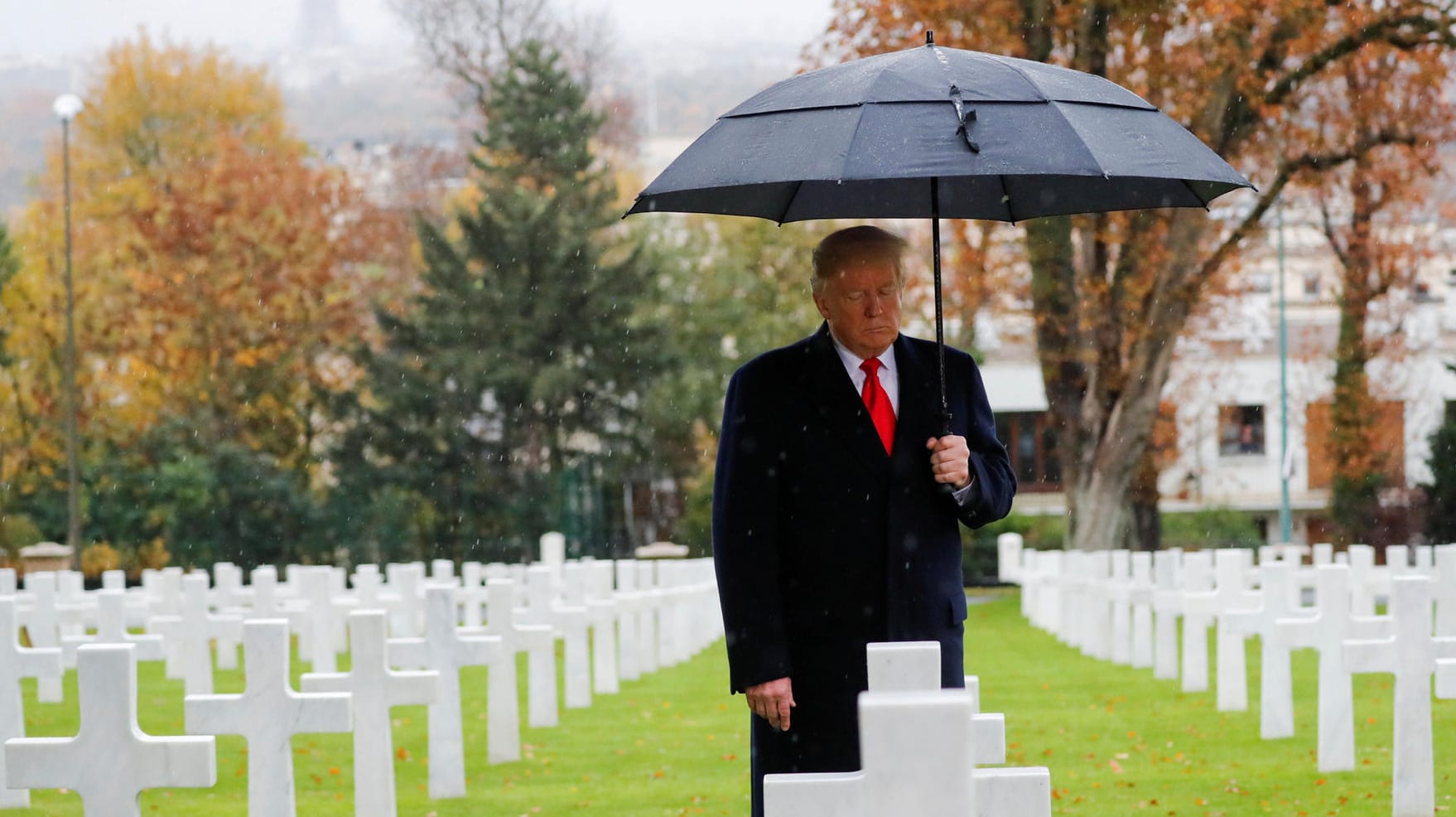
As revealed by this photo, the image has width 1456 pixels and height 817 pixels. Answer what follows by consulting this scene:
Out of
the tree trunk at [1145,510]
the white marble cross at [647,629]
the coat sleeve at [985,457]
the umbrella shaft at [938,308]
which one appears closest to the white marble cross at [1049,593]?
the white marble cross at [647,629]

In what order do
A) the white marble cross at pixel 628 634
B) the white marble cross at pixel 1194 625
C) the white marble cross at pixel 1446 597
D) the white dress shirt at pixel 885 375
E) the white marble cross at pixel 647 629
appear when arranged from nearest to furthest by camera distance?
1. the white dress shirt at pixel 885 375
2. the white marble cross at pixel 1446 597
3. the white marble cross at pixel 1194 625
4. the white marble cross at pixel 628 634
5. the white marble cross at pixel 647 629

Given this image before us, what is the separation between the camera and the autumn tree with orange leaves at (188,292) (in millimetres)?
38031

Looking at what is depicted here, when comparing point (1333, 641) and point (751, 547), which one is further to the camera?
point (1333, 641)

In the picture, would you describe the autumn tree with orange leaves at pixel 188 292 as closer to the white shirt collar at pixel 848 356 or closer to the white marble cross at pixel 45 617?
the white marble cross at pixel 45 617

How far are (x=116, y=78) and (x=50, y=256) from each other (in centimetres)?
477

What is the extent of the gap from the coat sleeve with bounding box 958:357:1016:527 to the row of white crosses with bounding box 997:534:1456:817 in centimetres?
256

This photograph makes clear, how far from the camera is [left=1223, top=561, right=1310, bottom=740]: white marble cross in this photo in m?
10.5

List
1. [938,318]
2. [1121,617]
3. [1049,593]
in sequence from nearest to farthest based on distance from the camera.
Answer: [938,318] → [1121,617] → [1049,593]

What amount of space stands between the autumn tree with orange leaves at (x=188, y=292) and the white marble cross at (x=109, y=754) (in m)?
31.8

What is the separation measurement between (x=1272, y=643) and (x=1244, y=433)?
48.7 metres

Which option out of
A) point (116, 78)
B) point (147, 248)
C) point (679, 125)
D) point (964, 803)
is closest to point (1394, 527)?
point (147, 248)

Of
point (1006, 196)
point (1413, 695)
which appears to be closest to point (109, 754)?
point (1006, 196)

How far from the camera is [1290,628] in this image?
30.2ft

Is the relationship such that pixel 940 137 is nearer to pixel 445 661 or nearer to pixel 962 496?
pixel 962 496
